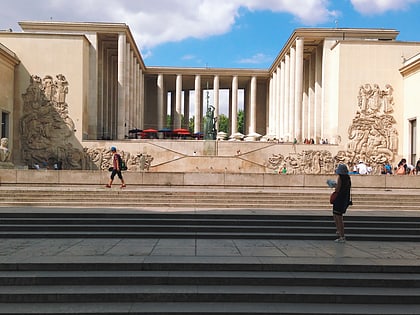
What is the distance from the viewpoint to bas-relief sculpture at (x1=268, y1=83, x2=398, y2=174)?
3161 centimetres

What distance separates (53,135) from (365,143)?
76.6ft

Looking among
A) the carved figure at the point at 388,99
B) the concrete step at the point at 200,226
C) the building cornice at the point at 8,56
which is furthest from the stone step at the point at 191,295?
the carved figure at the point at 388,99

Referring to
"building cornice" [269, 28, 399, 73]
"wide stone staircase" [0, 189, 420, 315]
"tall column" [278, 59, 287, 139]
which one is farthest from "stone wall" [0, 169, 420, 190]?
"tall column" [278, 59, 287, 139]

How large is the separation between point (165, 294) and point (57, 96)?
29299 millimetres

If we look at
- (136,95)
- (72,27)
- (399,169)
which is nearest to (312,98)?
(136,95)

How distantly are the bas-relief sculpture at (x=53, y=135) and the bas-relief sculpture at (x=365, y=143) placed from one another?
11.4 metres

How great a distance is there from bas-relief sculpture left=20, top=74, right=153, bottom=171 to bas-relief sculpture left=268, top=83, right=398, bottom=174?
11446 mm

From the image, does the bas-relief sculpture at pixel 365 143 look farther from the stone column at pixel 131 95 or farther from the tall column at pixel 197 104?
the tall column at pixel 197 104

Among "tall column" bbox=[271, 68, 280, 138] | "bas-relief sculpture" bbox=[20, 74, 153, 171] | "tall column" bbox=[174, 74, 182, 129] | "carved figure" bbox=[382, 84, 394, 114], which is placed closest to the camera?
"bas-relief sculpture" bbox=[20, 74, 153, 171]

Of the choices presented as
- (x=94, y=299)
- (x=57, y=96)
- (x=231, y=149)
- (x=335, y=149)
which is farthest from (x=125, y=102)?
(x=94, y=299)

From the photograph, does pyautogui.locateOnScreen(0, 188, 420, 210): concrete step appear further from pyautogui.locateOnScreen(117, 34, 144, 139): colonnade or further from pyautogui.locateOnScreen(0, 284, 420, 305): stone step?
pyautogui.locateOnScreen(117, 34, 144, 139): colonnade

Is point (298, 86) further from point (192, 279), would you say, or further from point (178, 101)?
point (192, 279)

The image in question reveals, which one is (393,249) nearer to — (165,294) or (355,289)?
(355,289)

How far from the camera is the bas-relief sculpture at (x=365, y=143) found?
31.6 metres
